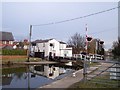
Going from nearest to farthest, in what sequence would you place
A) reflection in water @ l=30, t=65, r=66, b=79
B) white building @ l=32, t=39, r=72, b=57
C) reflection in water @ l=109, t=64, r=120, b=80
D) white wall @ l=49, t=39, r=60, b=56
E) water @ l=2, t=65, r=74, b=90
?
1. reflection in water @ l=109, t=64, r=120, b=80
2. water @ l=2, t=65, r=74, b=90
3. reflection in water @ l=30, t=65, r=66, b=79
4. white building @ l=32, t=39, r=72, b=57
5. white wall @ l=49, t=39, r=60, b=56

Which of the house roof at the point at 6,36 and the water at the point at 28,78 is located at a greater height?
the house roof at the point at 6,36

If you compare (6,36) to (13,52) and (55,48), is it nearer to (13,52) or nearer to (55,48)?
(55,48)

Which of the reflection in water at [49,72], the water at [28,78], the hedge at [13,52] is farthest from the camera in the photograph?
the hedge at [13,52]

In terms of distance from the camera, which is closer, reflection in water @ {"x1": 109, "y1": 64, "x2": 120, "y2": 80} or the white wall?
reflection in water @ {"x1": 109, "y1": 64, "x2": 120, "y2": 80}

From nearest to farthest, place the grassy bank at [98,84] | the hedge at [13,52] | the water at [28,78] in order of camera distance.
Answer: the grassy bank at [98,84] → the water at [28,78] → the hedge at [13,52]

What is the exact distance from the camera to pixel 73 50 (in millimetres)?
92250

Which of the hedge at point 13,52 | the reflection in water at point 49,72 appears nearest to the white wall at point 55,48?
the hedge at point 13,52

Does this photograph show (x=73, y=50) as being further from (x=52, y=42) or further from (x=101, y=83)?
→ (x=101, y=83)

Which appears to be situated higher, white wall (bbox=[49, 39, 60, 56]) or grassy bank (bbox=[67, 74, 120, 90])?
white wall (bbox=[49, 39, 60, 56])

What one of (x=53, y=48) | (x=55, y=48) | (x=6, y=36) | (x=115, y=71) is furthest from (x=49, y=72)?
(x=6, y=36)

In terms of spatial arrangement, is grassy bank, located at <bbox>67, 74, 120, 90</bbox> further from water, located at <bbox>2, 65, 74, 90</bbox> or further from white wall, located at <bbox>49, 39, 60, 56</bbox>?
white wall, located at <bbox>49, 39, 60, 56</bbox>

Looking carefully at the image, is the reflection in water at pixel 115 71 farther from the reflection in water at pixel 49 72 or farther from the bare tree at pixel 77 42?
the bare tree at pixel 77 42

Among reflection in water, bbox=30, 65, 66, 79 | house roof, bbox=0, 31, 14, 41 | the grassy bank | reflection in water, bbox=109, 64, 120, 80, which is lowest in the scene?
reflection in water, bbox=30, 65, 66, 79

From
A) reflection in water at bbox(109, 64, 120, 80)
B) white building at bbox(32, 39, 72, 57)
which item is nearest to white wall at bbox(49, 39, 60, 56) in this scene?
white building at bbox(32, 39, 72, 57)
